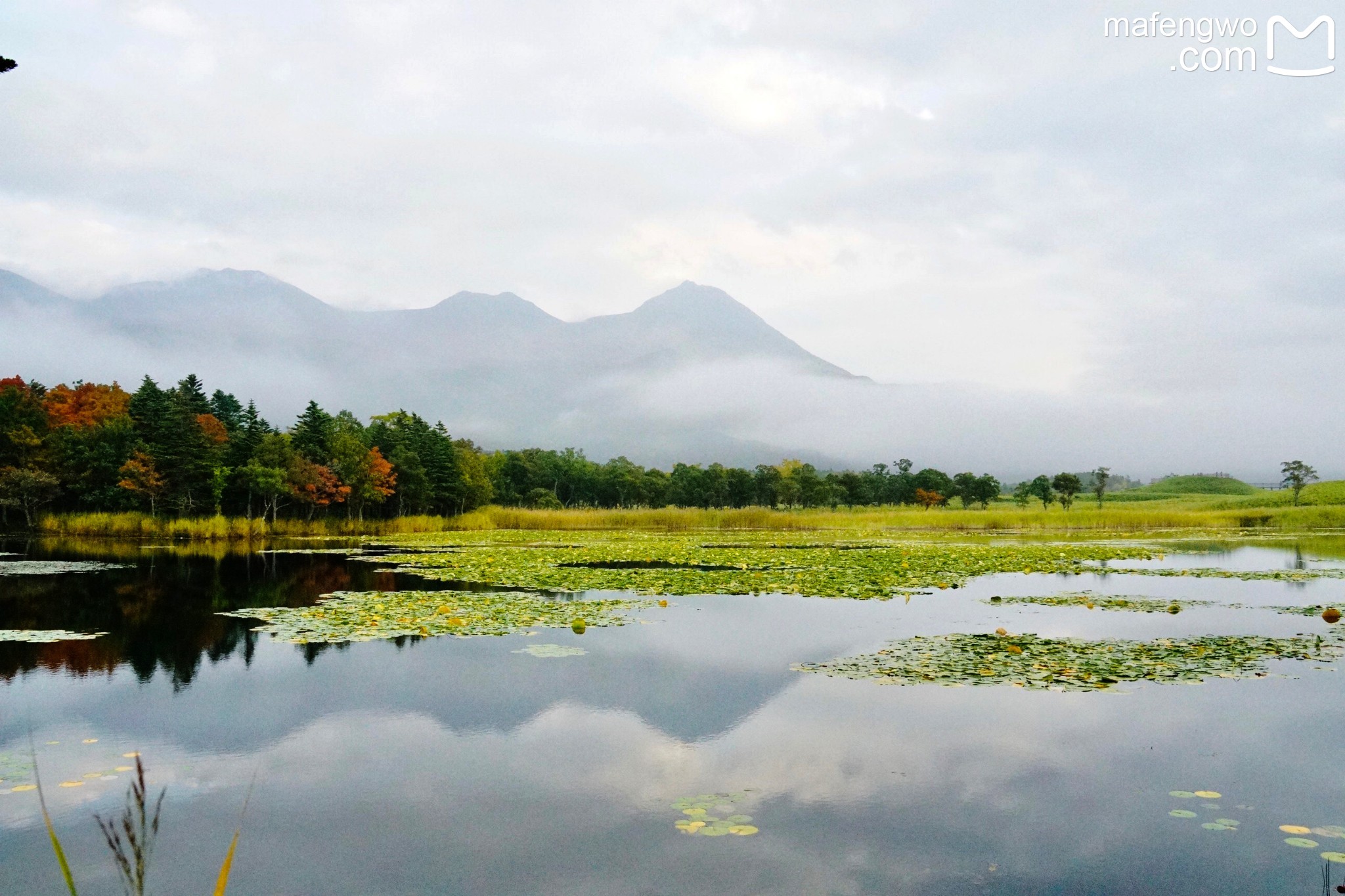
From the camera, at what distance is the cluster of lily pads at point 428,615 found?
13938 millimetres

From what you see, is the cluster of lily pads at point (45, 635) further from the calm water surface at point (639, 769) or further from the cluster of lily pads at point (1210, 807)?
the cluster of lily pads at point (1210, 807)

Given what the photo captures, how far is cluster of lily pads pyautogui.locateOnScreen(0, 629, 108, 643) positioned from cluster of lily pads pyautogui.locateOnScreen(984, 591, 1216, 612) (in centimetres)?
1713

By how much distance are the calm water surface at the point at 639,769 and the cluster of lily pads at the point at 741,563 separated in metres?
7.23

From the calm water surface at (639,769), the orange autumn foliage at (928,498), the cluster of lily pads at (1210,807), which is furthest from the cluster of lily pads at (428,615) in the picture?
the orange autumn foliage at (928,498)

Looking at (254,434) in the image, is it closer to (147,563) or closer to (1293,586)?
(147,563)

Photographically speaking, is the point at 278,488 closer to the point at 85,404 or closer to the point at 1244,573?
the point at 85,404

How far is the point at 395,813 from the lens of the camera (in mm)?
6453

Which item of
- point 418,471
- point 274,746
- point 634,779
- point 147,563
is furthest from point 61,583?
point 418,471

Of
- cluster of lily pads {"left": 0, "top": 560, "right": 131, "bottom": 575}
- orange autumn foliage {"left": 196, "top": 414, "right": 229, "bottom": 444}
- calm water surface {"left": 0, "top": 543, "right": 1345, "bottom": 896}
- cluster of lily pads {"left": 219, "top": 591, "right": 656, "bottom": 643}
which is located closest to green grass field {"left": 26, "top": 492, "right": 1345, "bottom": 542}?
orange autumn foliage {"left": 196, "top": 414, "right": 229, "bottom": 444}

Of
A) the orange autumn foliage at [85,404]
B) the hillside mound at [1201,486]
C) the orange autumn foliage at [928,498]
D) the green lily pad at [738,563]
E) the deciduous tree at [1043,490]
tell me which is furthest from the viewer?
the hillside mound at [1201,486]

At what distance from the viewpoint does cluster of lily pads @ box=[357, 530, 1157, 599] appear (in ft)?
67.9

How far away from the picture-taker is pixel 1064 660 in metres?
11.6

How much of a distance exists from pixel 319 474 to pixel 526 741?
47789 millimetres

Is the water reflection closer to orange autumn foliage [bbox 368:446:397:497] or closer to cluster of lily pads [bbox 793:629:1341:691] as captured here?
cluster of lily pads [bbox 793:629:1341:691]
